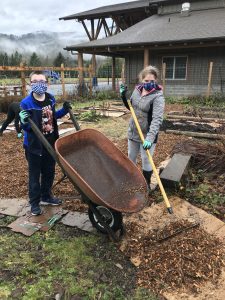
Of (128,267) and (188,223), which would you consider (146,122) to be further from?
(128,267)

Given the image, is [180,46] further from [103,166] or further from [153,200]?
[103,166]

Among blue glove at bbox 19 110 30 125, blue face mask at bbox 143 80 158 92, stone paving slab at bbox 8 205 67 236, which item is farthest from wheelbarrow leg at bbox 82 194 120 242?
blue face mask at bbox 143 80 158 92

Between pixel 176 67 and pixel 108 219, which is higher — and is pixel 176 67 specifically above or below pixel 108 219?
above

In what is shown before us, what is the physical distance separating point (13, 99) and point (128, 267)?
933 cm

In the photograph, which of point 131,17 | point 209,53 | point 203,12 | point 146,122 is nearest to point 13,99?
point 146,122

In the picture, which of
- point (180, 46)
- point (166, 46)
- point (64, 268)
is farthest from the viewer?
point (166, 46)

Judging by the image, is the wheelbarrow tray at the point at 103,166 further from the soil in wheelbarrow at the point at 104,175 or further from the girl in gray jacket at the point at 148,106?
the girl in gray jacket at the point at 148,106

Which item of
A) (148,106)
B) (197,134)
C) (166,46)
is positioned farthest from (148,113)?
(166,46)

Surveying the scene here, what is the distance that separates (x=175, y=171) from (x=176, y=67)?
14058 mm

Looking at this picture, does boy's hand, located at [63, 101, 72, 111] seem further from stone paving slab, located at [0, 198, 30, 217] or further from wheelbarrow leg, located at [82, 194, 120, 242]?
stone paving slab, located at [0, 198, 30, 217]

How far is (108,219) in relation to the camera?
3186mm

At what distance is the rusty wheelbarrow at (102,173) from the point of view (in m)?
3.03

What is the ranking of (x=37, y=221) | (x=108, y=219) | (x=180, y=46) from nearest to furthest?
1. (x=108, y=219)
2. (x=37, y=221)
3. (x=180, y=46)

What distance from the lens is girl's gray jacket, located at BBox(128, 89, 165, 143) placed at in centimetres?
352
